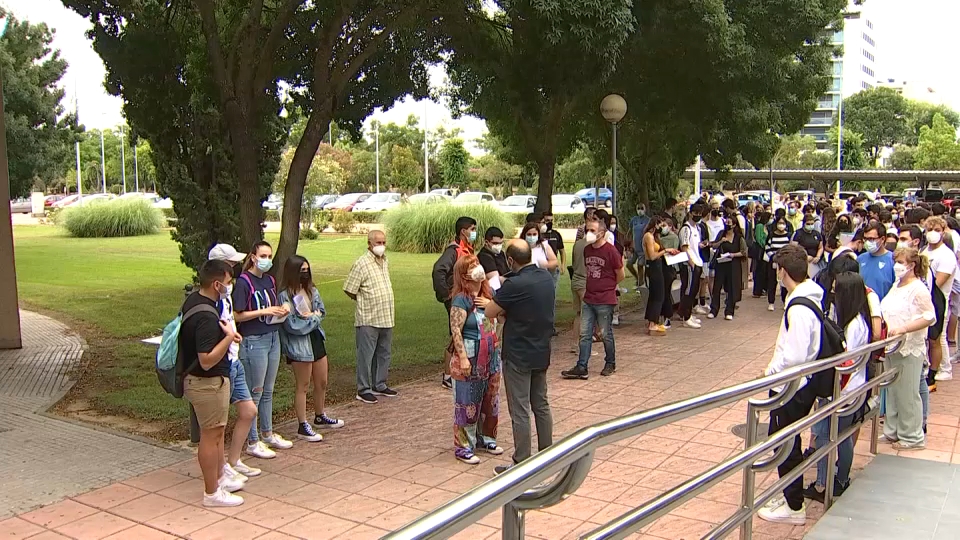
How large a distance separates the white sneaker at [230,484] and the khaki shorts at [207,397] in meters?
0.49

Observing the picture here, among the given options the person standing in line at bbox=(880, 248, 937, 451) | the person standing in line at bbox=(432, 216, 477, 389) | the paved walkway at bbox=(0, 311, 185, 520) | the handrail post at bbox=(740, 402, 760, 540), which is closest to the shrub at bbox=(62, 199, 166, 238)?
the paved walkway at bbox=(0, 311, 185, 520)

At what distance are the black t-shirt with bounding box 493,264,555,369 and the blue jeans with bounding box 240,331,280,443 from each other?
6.04ft

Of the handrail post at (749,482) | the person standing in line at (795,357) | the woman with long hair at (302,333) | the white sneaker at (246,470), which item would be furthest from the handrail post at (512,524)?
the woman with long hair at (302,333)

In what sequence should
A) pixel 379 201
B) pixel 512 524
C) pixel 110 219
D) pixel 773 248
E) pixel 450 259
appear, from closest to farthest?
pixel 512 524 → pixel 450 259 → pixel 773 248 → pixel 110 219 → pixel 379 201

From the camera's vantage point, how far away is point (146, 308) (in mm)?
14734

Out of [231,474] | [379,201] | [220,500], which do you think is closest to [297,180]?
[231,474]

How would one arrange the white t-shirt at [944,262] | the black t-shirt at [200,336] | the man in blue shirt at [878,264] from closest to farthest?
the black t-shirt at [200,336] → the man in blue shirt at [878,264] → the white t-shirt at [944,262]

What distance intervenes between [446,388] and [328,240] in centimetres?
2189

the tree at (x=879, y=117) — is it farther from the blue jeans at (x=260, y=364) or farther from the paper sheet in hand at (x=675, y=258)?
the blue jeans at (x=260, y=364)

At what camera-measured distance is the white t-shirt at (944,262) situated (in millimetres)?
7922

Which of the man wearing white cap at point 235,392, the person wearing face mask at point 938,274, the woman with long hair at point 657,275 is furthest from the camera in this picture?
the woman with long hair at point 657,275

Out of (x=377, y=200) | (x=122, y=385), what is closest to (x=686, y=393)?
(x=122, y=385)

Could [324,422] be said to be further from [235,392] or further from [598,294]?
[598,294]

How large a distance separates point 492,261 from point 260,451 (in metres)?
3.08
